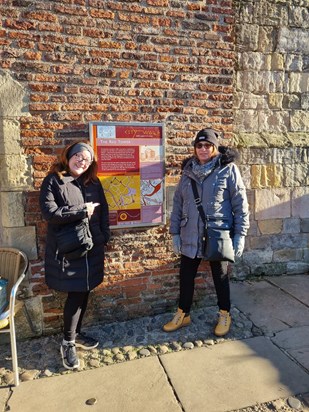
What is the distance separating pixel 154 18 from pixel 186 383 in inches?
130

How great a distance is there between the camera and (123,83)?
342 centimetres

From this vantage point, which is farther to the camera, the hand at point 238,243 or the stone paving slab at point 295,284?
the stone paving slab at point 295,284

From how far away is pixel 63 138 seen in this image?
3.29 meters

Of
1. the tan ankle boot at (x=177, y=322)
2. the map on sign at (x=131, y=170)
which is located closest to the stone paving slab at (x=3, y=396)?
the tan ankle boot at (x=177, y=322)

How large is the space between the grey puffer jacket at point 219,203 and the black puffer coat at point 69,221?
32.6 inches

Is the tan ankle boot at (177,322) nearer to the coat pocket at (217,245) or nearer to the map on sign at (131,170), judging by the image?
the coat pocket at (217,245)

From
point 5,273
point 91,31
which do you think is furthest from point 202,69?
point 5,273

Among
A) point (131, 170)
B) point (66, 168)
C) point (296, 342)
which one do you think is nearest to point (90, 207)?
point (66, 168)

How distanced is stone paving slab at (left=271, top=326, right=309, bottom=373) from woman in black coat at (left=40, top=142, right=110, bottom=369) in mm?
1789

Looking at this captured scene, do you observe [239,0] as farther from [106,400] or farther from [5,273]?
[106,400]

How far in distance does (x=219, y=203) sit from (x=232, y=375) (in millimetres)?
1434

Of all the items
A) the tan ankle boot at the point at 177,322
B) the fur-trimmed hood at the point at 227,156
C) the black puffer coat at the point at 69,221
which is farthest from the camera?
the tan ankle boot at the point at 177,322

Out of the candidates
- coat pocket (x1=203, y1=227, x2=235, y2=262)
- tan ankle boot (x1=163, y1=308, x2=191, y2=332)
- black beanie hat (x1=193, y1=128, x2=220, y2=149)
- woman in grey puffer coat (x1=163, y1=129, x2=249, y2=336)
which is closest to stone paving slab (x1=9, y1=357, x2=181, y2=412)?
tan ankle boot (x1=163, y1=308, x2=191, y2=332)

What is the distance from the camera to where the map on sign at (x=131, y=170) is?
342cm
